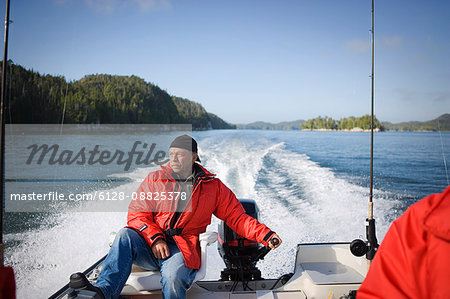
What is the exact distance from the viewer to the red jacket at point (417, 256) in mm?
652

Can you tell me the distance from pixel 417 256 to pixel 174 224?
1.68 meters

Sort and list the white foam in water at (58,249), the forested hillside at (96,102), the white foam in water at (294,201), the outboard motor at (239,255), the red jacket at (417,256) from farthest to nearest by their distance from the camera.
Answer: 1. the forested hillside at (96,102)
2. the white foam in water at (294,201)
3. the white foam in water at (58,249)
4. the outboard motor at (239,255)
5. the red jacket at (417,256)

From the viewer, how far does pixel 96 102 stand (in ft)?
101

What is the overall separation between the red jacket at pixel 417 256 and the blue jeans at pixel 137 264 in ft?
4.36

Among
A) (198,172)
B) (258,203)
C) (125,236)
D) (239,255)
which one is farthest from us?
(258,203)

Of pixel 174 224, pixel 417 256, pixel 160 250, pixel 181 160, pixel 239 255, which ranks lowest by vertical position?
pixel 239 255

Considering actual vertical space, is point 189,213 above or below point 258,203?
above

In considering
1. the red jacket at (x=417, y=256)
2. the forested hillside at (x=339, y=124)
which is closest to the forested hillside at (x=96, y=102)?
the forested hillside at (x=339, y=124)

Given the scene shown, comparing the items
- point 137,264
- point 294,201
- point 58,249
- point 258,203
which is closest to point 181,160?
point 137,264

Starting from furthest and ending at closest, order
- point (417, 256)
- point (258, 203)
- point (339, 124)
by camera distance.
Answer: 1. point (339, 124)
2. point (258, 203)
3. point (417, 256)

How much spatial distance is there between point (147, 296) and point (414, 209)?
1.92 metres

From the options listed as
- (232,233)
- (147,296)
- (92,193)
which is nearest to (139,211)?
(147,296)

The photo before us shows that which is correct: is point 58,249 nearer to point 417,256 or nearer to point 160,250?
point 160,250

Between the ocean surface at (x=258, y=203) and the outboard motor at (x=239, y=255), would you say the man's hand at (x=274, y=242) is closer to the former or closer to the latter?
the outboard motor at (x=239, y=255)
